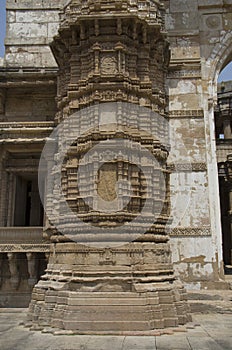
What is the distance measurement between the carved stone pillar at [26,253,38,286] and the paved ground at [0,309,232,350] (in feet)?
10.8

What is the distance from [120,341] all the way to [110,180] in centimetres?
395

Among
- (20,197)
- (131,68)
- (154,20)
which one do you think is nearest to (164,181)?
(131,68)

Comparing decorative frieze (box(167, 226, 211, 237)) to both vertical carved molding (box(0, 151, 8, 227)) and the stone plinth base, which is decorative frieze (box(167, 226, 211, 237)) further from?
vertical carved molding (box(0, 151, 8, 227))

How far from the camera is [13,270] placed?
12406 mm

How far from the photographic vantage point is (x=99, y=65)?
1071 centimetres

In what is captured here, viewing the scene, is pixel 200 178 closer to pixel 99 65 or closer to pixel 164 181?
pixel 164 181

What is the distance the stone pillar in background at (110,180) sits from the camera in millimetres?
8695

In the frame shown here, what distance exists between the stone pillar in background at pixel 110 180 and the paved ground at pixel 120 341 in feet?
1.64

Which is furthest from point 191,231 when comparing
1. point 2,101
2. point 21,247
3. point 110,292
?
point 2,101

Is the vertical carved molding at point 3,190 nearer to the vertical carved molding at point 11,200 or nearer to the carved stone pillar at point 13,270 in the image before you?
the vertical carved molding at point 11,200

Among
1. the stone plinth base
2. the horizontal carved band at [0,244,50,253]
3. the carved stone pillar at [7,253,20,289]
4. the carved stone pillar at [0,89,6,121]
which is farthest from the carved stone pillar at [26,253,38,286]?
the carved stone pillar at [0,89,6,121]

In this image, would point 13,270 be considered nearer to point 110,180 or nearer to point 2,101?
point 110,180

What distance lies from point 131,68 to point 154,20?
1.89 meters

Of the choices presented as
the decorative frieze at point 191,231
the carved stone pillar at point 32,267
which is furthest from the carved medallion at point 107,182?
the decorative frieze at point 191,231
